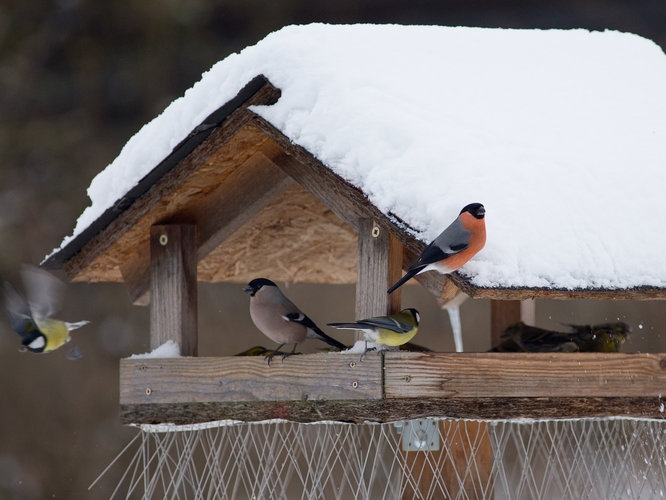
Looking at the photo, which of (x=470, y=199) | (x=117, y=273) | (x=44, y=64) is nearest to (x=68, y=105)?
(x=44, y=64)

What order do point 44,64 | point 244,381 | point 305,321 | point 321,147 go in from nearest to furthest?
point 321,147
point 244,381
point 305,321
point 44,64

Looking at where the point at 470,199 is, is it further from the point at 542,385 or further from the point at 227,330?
the point at 227,330

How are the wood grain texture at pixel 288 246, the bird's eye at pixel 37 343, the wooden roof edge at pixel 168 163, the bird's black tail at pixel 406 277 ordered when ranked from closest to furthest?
the bird's black tail at pixel 406 277
the wooden roof edge at pixel 168 163
the bird's eye at pixel 37 343
the wood grain texture at pixel 288 246

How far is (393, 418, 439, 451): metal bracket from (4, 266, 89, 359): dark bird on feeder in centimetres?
152

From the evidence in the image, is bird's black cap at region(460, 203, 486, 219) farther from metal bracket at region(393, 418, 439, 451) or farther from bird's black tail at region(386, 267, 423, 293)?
metal bracket at region(393, 418, 439, 451)


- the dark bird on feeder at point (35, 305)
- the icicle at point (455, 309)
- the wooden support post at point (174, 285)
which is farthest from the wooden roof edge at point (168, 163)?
the icicle at point (455, 309)

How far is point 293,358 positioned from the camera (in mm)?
3678

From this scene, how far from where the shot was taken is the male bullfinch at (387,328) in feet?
11.1

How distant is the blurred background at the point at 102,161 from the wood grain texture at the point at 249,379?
4.96 meters

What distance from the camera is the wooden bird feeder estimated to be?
3400 mm

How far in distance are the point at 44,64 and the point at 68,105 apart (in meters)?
0.49

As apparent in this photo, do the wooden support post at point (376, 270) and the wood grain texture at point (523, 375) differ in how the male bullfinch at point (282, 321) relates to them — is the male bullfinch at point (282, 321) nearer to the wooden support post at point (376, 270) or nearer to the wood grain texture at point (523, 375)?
the wooden support post at point (376, 270)

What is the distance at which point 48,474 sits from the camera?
9.53 m

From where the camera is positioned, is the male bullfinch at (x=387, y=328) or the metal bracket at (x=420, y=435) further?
the metal bracket at (x=420, y=435)
